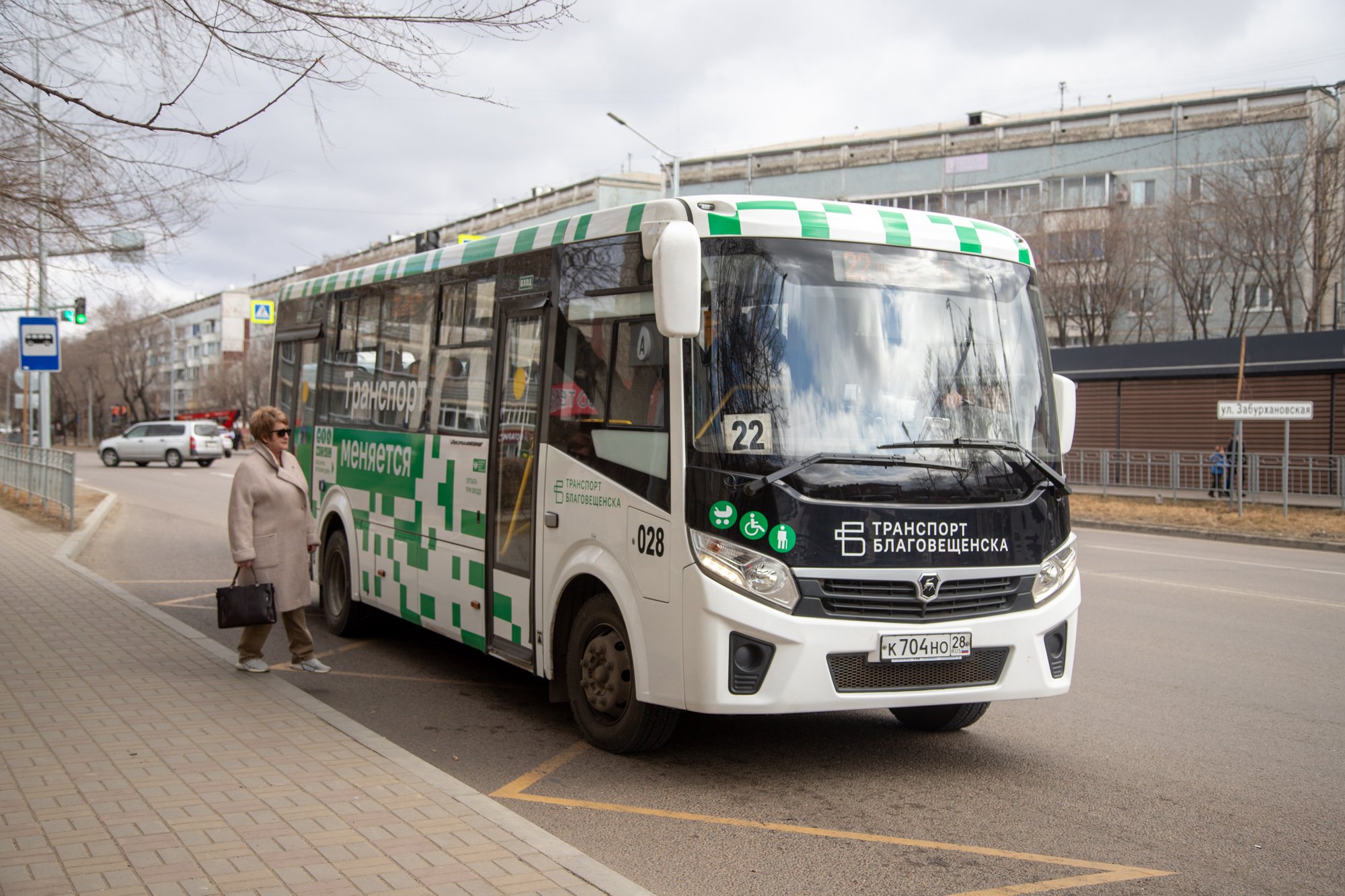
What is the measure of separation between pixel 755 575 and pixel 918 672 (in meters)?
0.95

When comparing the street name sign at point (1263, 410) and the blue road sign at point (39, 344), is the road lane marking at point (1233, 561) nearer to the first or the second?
the street name sign at point (1263, 410)

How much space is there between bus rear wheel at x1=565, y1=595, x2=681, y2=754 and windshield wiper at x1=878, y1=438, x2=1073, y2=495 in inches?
65.6

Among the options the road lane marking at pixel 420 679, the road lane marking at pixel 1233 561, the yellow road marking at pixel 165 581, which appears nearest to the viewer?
the road lane marking at pixel 420 679

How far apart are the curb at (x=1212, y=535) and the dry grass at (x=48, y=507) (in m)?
18.4

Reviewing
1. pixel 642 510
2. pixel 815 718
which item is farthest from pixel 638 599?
pixel 815 718

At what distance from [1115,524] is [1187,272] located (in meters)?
19.7

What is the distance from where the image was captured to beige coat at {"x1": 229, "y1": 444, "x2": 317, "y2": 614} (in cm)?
802

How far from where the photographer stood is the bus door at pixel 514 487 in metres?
7.15

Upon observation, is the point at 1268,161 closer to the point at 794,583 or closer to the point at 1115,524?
the point at 1115,524

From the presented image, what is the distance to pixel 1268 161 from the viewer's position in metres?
33.7

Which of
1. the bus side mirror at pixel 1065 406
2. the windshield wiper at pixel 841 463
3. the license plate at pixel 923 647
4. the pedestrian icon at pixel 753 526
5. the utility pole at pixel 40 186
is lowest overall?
the license plate at pixel 923 647

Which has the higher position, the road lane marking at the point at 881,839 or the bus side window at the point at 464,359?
the bus side window at the point at 464,359

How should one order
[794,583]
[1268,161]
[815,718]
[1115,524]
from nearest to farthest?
1. [794,583]
2. [815,718]
3. [1115,524]
4. [1268,161]

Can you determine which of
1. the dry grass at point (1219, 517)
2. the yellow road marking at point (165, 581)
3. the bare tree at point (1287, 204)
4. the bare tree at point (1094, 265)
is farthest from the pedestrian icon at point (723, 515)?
the bare tree at point (1094, 265)
